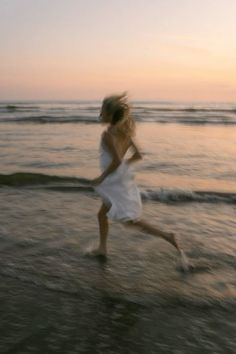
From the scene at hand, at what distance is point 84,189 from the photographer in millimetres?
9562

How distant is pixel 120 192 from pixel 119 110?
924 millimetres

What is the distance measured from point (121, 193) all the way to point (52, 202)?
339 centimetres

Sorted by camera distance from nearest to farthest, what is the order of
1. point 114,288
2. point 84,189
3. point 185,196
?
1. point 114,288
2. point 185,196
3. point 84,189

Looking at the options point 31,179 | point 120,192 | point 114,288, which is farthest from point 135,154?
point 31,179

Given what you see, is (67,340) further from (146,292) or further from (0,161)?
(0,161)

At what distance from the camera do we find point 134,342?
11.8 feet

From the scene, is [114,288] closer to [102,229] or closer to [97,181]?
[102,229]

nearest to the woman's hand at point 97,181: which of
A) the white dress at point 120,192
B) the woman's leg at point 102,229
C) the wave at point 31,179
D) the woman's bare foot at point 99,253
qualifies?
the white dress at point 120,192

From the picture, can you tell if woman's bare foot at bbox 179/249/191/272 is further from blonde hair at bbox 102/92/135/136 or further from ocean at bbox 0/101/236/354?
blonde hair at bbox 102/92/135/136

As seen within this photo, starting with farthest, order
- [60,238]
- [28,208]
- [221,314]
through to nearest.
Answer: [28,208] < [60,238] < [221,314]

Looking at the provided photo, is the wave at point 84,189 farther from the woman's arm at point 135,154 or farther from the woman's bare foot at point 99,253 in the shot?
the woman's arm at point 135,154

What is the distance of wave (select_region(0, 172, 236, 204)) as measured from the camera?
29.0 ft

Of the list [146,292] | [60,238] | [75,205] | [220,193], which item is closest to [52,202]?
[75,205]

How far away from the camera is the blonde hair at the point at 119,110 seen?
498 centimetres
